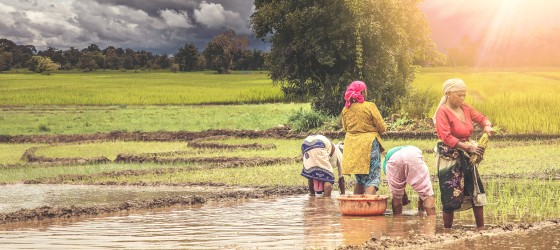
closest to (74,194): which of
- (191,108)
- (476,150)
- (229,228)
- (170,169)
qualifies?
(170,169)

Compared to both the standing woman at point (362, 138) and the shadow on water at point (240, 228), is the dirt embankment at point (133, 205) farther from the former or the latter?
the standing woman at point (362, 138)

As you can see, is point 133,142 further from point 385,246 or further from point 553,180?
point 385,246

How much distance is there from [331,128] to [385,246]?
21.1m

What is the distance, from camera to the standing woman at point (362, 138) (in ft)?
35.0

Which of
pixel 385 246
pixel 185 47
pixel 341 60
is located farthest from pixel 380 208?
pixel 185 47

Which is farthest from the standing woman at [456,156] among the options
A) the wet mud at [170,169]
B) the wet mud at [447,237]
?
the wet mud at [170,169]

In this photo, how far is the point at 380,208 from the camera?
10000mm

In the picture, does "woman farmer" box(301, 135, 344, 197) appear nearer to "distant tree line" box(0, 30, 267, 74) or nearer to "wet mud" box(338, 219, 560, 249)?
"wet mud" box(338, 219, 560, 249)

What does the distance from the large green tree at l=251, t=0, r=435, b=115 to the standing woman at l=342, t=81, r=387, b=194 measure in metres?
18.4

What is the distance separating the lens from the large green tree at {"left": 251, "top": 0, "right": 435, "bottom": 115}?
96.9ft

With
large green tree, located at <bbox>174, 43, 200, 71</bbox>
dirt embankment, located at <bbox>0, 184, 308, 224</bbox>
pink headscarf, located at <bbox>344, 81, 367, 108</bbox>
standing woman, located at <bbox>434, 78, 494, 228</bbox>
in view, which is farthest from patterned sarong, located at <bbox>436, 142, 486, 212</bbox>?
large green tree, located at <bbox>174, 43, 200, 71</bbox>

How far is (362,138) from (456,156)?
2.38m

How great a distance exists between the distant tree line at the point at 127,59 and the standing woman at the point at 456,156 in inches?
3294

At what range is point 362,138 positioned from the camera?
10.7 metres
